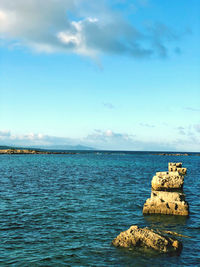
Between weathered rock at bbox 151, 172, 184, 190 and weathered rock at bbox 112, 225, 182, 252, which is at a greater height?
weathered rock at bbox 151, 172, 184, 190

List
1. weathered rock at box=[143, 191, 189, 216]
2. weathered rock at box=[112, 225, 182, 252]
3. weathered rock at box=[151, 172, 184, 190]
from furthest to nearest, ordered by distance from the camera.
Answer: weathered rock at box=[151, 172, 184, 190] < weathered rock at box=[143, 191, 189, 216] < weathered rock at box=[112, 225, 182, 252]

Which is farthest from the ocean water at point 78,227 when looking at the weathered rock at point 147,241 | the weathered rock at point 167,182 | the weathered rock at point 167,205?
the weathered rock at point 167,182

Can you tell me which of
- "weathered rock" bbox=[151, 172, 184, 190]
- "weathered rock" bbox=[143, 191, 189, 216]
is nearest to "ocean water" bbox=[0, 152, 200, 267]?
"weathered rock" bbox=[143, 191, 189, 216]

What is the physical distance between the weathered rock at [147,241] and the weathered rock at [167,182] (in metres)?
17.5

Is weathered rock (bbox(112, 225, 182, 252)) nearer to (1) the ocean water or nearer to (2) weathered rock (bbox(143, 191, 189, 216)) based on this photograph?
(1) the ocean water

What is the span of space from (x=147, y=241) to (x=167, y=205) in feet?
26.7

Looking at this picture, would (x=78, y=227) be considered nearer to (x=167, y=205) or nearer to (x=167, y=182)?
(x=167, y=205)

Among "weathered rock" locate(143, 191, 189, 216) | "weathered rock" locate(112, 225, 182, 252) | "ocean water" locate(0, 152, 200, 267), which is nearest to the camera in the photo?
"ocean water" locate(0, 152, 200, 267)

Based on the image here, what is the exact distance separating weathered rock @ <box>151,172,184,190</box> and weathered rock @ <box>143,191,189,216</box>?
967 cm

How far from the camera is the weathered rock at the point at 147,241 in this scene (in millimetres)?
13562

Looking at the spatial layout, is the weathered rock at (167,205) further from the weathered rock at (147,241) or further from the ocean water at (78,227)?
the weathered rock at (147,241)

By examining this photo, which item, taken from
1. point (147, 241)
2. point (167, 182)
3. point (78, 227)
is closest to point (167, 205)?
point (78, 227)

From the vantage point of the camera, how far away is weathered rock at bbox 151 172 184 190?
31370 millimetres

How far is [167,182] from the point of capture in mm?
31891
